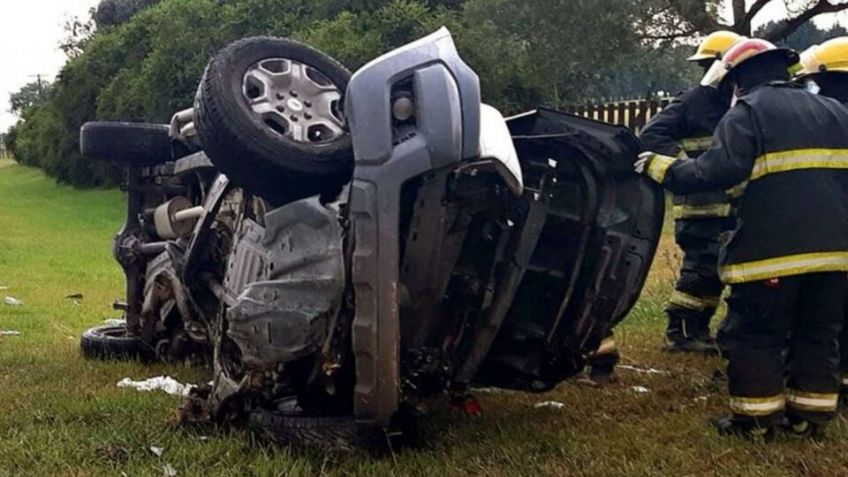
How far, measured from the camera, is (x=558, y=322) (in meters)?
3.83

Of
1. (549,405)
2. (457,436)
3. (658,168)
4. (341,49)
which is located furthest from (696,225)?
(341,49)

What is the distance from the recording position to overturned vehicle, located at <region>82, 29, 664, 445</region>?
10.1 ft

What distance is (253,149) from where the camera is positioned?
10.8 feet

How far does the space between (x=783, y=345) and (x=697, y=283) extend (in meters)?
1.99

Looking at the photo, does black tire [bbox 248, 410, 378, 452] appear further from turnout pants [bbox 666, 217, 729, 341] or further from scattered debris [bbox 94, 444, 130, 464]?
turnout pants [bbox 666, 217, 729, 341]

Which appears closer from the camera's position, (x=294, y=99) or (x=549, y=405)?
(x=294, y=99)

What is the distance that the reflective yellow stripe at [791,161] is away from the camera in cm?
383

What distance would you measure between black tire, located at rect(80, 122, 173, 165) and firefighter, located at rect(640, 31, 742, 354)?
256 cm

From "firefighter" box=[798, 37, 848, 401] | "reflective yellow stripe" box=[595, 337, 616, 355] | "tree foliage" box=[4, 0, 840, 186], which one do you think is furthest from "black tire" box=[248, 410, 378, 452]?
"tree foliage" box=[4, 0, 840, 186]

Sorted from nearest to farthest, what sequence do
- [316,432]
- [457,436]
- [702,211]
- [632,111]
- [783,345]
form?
[316,432] → [457,436] → [783,345] → [702,211] → [632,111]

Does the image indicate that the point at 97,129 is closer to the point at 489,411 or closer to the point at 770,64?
the point at 489,411

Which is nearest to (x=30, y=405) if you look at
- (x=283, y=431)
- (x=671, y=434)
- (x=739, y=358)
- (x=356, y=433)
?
(x=283, y=431)

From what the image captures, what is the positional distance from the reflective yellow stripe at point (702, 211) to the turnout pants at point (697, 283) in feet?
0.08

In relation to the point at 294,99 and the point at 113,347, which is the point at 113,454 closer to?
the point at 294,99
